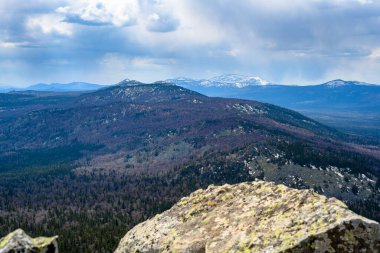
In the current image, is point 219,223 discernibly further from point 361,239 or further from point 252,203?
point 361,239

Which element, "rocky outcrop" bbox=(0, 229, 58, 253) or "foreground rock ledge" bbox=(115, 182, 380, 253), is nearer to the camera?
"rocky outcrop" bbox=(0, 229, 58, 253)

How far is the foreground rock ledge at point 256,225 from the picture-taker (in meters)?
17.8

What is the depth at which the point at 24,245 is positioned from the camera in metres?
15.8

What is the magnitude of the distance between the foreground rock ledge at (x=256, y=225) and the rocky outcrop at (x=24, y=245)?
8654 mm

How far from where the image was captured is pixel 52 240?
53.7 feet

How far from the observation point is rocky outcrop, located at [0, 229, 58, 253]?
1559cm

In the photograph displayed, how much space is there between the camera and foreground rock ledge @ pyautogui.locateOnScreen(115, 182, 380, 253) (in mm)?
17766

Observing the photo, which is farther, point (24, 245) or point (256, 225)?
point (256, 225)

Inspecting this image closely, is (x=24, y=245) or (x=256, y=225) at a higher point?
(x=24, y=245)

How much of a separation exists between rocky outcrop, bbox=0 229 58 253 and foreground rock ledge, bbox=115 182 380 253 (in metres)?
8.65

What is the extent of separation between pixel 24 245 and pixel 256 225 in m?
11.5

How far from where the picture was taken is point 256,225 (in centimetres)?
2159

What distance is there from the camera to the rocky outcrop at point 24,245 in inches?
614

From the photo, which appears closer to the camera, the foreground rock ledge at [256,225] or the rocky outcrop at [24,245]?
the rocky outcrop at [24,245]
